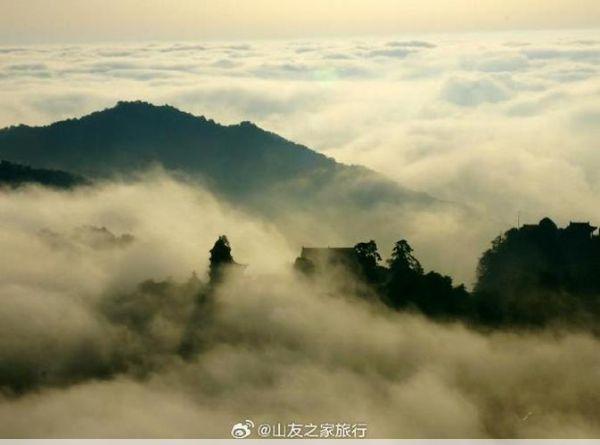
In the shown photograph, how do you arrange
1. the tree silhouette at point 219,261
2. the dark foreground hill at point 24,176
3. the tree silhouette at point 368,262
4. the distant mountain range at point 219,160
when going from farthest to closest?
the distant mountain range at point 219,160, the dark foreground hill at point 24,176, the tree silhouette at point 219,261, the tree silhouette at point 368,262

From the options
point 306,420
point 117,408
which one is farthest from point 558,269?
point 117,408

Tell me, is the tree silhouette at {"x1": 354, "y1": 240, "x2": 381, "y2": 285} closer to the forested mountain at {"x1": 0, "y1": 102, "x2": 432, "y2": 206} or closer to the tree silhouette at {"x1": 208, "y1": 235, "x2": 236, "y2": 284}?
the tree silhouette at {"x1": 208, "y1": 235, "x2": 236, "y2": 284}

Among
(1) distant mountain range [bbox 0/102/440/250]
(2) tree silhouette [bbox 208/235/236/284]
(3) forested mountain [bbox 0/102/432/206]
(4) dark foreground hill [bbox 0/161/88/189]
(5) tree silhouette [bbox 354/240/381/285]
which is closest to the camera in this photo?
(5) tree silhouette [bbox 354/240/381/285]

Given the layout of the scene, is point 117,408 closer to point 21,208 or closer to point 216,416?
point 216,416

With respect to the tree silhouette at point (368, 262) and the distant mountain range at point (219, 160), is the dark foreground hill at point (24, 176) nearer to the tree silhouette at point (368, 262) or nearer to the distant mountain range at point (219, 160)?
the distant mountain range at point (219, 160)

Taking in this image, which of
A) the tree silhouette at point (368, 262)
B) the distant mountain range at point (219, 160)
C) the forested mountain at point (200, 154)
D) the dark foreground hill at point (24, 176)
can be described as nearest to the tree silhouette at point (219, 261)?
the tree silhouette at point (368, 262)

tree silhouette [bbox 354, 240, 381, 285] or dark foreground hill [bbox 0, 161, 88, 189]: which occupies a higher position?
dark foreground hill [bbox 0, 161, 88, 189]

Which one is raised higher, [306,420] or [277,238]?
[277,238]

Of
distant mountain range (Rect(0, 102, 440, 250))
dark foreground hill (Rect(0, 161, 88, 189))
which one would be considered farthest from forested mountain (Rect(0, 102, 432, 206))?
dark foreground hill (Rect(0, 161, 88, 189))
